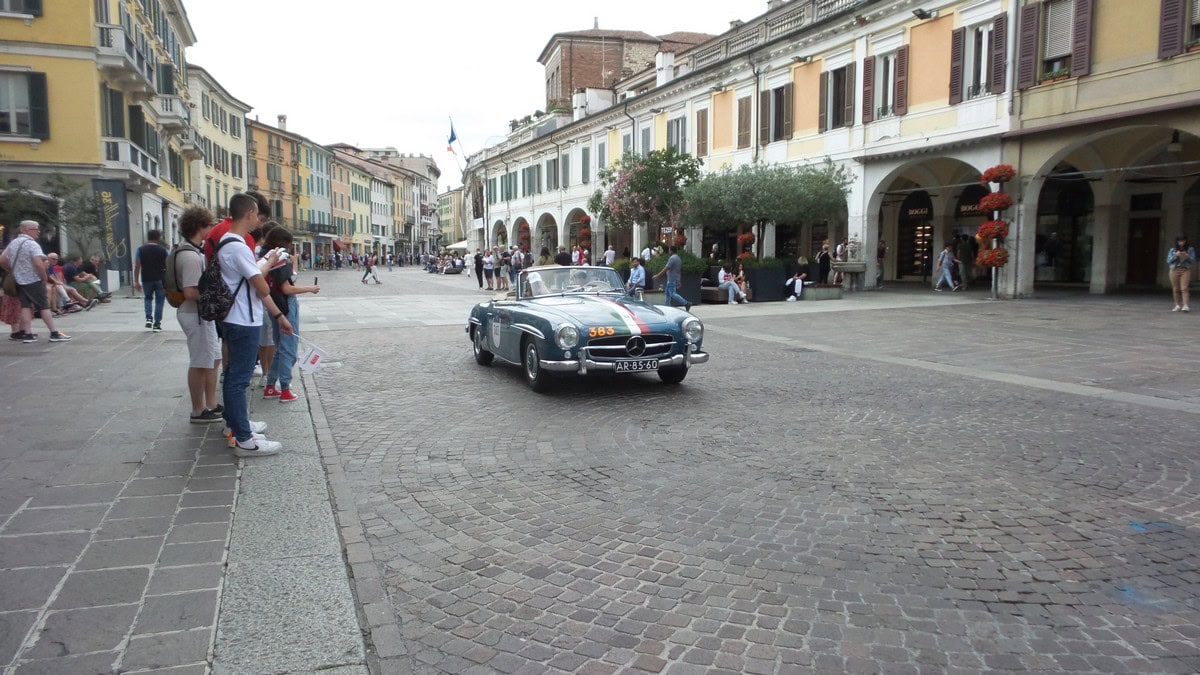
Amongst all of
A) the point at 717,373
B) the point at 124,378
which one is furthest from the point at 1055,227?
the point at 124,378

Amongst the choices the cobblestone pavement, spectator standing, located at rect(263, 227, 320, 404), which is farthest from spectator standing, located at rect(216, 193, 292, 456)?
spectator standing, located at rect(263, 227, 320, 404)

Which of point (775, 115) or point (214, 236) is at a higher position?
point (775, 115)

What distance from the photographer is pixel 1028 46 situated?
63.5 ft

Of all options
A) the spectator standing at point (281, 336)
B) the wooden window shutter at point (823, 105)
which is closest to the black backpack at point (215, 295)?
the spectator standing at point (281, 336)

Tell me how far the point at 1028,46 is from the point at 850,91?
5.99 meters

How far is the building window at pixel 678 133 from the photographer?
3344 centimetres

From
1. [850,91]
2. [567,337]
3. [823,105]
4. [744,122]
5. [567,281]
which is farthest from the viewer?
[744,122]

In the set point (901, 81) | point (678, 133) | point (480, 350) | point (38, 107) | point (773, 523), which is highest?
point (678, 133)

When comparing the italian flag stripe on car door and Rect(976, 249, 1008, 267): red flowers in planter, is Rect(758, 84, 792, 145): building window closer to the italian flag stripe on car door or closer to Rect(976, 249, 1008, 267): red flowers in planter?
Rect(976, 249, 1008, 267): red flowers in planter

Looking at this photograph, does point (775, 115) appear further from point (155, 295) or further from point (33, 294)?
point (33, 294)

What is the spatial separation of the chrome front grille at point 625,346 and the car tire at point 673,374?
37 cm

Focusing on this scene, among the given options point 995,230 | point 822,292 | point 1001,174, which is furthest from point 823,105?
point 995,230

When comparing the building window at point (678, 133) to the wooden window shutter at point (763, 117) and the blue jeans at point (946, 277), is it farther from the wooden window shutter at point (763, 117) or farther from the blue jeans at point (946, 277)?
the blue jeans at point (946, 277)

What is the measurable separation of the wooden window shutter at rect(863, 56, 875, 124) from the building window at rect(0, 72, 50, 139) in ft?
81.3
